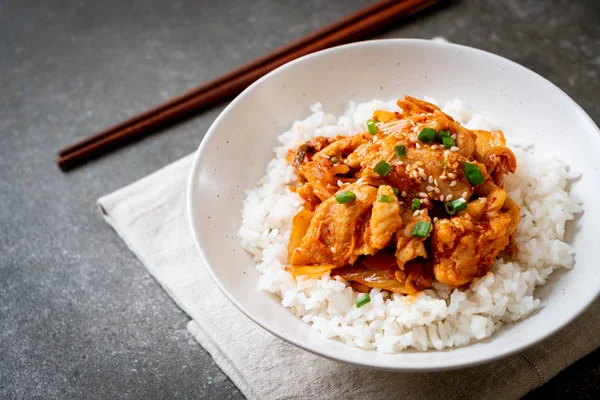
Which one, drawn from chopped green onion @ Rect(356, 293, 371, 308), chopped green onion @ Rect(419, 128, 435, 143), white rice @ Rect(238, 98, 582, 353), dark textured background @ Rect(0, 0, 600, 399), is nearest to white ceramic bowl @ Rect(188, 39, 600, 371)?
white rice @ Rect(238, 98, 582, 353)

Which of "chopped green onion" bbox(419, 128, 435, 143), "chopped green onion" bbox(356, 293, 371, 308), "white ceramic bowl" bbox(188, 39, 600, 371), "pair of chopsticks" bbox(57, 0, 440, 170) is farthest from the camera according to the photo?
"pair of chopsticks" bbox(57, 0, 440, 170)

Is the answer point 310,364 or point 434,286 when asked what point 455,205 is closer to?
point 434,286

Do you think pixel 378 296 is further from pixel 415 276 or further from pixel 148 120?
pixel 148 120

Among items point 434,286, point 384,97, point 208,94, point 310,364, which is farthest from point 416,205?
point 208,94

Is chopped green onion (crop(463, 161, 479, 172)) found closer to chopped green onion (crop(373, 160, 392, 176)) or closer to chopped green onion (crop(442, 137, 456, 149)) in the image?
chopped green onion (crop(442, 137, 456, 149))

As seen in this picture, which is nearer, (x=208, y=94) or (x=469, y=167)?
(x=469, y=167)
